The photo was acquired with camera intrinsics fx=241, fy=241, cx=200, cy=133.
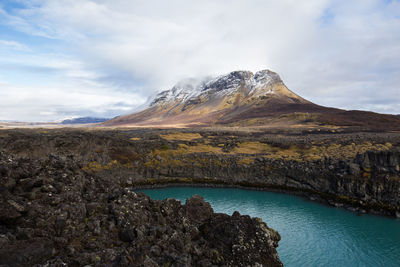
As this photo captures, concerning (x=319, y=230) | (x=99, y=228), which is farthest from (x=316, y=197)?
(x=99, y=228)

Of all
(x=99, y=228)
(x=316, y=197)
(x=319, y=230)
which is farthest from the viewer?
(x=316, y=197)

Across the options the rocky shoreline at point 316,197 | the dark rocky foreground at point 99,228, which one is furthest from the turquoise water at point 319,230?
the dark rocky foreground at point 99,228

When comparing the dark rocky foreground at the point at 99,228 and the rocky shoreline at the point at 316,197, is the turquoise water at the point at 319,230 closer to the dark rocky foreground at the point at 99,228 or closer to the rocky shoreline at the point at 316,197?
the rocky shoreline at the point at 316,197

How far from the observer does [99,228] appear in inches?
560

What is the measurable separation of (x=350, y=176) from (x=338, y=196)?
4.90 metres

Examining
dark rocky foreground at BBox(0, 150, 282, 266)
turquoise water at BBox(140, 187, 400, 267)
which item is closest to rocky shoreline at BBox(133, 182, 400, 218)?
turquoise water at BBox(140, 187, 400, 267)

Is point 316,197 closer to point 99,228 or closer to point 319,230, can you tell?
point 319,230

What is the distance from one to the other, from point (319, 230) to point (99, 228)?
3207 centimetres

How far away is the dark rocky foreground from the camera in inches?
457

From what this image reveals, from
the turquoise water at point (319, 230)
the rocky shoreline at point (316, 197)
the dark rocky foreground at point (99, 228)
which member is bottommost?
the turquoise water at point (319, 230)

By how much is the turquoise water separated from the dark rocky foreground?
11771mm

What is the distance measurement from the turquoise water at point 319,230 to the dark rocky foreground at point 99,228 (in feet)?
38.6

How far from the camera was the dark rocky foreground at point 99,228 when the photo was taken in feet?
38.1

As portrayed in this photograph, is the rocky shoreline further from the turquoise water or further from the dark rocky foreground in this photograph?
the dark rocky foreground
